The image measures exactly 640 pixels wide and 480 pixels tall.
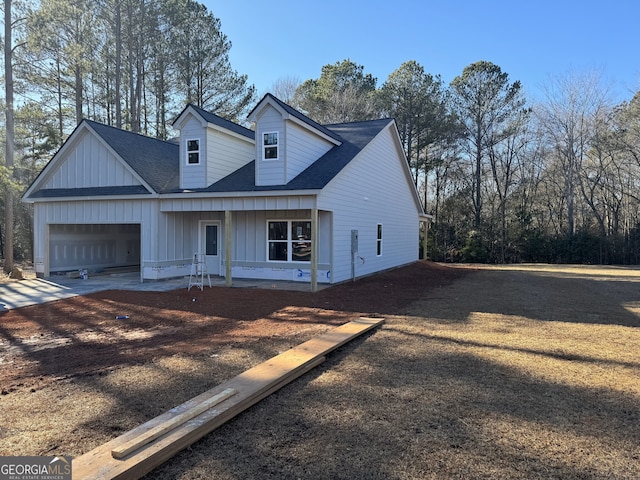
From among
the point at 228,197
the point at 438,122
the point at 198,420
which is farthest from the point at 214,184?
the point at 438,122

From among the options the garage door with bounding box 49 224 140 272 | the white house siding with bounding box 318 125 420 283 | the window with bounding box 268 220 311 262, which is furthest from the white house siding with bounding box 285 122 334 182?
the garage door with bounding box 49 224 140 272

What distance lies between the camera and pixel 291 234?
44.6 ft

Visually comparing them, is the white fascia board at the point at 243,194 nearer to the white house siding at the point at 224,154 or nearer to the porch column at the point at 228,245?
the porch column at the point at 228,245

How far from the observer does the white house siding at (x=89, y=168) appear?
1436 centimetres

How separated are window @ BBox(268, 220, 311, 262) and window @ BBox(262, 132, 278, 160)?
2158mm

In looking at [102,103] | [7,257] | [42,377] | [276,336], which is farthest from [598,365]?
[102,103]

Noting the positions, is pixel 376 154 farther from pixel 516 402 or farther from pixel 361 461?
pixel 361 461

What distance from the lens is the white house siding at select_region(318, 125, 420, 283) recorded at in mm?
13033

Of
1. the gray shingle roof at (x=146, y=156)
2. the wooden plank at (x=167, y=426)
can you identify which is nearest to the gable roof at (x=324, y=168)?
the gray shingle roof at (x=146, y=156)

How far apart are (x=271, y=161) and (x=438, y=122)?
2047 cm

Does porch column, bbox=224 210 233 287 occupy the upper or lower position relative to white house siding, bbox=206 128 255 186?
lower

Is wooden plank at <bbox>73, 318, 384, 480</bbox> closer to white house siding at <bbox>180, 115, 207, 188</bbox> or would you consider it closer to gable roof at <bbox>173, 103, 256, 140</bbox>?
white house siding at <bbox>180, 115, 207, 188</bbox>

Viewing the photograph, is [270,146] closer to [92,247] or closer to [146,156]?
[146,156]

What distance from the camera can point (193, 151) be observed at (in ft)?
46.1
